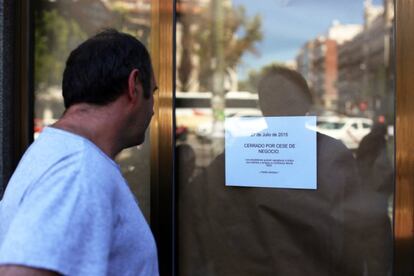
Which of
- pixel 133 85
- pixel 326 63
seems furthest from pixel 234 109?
pixel 133 85

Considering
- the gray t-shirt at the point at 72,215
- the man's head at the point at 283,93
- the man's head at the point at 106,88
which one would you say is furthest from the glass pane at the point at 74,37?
the gray t-shirt at the point at 72,215

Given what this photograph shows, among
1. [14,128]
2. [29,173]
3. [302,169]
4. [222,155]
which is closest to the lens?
[29,173]

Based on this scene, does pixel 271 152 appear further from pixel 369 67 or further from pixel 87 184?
pixel 87 184

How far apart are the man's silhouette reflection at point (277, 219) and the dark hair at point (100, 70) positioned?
1387 mm

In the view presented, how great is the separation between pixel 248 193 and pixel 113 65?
5.06ft

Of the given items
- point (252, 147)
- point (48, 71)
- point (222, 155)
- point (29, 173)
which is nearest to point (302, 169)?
point (252, 147)

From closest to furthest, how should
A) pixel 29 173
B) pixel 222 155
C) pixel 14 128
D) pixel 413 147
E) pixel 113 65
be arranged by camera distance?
pixel 29 173
pixel 113 65
pixel 413 147
pixel 222 155
pixel 14 128

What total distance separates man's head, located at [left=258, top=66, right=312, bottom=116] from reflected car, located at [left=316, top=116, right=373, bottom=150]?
0.45 ft

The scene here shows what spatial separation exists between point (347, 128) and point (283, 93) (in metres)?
0.40

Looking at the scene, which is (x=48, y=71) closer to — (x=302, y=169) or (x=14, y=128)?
(x=14, y=128)

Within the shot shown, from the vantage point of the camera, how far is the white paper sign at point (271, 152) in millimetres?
2566

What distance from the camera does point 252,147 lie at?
2.68m

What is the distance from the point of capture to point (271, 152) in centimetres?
264

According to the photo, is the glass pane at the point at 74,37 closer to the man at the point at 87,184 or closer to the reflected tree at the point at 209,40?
the reflected tree at the point at 209,40
